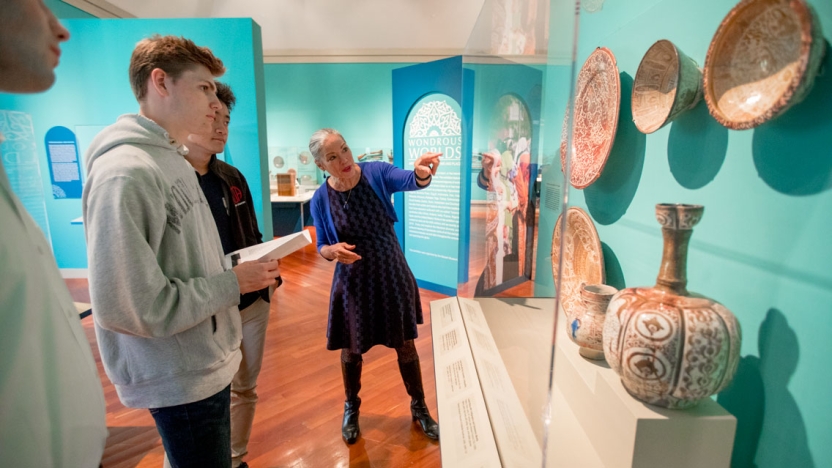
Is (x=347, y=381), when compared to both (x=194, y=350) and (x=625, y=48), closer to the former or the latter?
(x=194, y=350)

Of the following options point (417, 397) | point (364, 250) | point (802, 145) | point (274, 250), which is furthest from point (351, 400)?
point (802, 145)

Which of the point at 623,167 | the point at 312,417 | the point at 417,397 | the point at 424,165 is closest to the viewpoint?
the point at 623,167

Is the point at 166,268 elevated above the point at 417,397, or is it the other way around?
the point at 166,268

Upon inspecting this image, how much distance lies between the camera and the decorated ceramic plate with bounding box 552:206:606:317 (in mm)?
1483

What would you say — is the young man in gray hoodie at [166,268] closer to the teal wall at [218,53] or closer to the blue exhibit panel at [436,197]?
the teal wall at [218,53]

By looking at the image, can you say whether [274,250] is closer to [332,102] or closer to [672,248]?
[672,248]

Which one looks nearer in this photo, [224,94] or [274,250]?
[274,250]

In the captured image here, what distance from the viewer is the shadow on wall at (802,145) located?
2.34 feet

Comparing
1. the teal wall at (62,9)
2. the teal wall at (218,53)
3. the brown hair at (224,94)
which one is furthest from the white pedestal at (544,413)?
the teal wall at (218,53)

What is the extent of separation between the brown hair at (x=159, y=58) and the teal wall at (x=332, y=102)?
23.9ft

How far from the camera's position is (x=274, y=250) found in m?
1.16

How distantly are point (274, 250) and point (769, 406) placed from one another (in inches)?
50.0

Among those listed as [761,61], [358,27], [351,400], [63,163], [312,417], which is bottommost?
[312,417]

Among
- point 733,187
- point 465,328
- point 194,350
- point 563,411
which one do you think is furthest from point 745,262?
point 465,328
